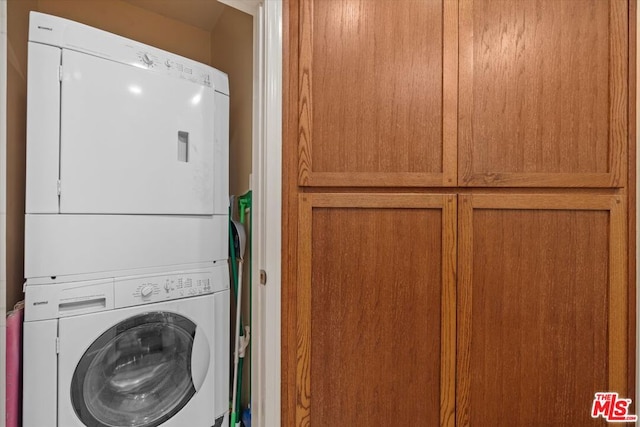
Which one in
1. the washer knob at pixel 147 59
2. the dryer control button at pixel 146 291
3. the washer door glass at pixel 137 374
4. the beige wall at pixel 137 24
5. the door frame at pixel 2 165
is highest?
the beige wall at pixel 137 24

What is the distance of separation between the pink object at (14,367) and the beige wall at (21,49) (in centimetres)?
29

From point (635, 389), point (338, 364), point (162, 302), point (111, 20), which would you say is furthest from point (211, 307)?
point (111, 20)

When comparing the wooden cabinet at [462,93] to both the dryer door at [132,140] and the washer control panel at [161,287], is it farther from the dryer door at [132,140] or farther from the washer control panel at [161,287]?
the washer control panel at [161,287]

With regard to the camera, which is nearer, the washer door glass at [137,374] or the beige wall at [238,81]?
the washer door glass at [137,374]

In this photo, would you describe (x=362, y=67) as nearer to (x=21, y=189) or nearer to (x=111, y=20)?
(x=21, y=189)

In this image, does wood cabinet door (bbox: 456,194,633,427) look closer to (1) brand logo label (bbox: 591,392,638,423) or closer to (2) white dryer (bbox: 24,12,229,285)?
(1) brand logo label (bbox: 591,392,638,423)

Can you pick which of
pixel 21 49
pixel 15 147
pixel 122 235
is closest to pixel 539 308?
pixel 122 235

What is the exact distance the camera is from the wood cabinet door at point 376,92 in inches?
39.6

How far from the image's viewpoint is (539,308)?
99cm

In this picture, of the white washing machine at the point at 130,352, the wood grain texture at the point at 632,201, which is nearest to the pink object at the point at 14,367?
the white washing machine at the point at 130,352

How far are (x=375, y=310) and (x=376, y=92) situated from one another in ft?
2.46

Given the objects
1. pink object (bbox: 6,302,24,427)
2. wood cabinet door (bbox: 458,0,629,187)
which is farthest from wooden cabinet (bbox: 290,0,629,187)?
pink object (bbox: 6,302,24,427)

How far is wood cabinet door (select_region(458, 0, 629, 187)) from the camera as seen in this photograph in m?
0.97

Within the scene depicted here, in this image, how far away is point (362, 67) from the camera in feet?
3.38
